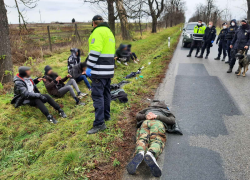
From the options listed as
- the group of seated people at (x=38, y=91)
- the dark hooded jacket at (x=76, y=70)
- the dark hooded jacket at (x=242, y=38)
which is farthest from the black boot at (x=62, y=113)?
the dark hooded jacket at (x=242, y=38)

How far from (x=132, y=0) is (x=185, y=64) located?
5.71 m

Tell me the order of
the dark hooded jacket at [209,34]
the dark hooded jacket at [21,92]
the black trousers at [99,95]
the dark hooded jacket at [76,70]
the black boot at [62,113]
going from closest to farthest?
1. the black trousers at [99,95]
2. the dark hooded jacket at [21,92]
3. the black boot at [62,113]
4. the dark hooded jacket at [76,70]
5. the dark hooded jacket at [209,34]

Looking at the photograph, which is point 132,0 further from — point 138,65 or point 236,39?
point 236,39

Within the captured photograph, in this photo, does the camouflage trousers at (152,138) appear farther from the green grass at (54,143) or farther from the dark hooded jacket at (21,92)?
the dark hooded jacket at (21,92)

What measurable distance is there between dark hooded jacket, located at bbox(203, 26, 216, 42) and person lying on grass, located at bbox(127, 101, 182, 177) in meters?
8.48

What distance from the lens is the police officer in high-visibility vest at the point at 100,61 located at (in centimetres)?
318

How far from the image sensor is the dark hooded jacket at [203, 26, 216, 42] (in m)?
10.6

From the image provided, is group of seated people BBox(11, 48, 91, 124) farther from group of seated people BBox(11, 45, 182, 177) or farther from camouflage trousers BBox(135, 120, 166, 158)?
camouflage trousers BBox(135, 120, 166, 158)

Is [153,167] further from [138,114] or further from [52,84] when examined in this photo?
[52,84]

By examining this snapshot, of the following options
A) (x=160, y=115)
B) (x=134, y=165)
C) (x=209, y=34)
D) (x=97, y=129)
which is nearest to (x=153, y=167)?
(x=134, y=165)

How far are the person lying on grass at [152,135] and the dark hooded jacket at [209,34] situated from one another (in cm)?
848

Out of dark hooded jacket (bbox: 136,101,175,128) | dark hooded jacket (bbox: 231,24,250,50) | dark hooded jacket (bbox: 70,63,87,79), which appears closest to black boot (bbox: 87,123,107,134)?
dark hooded jacket (bbox: 136,101,175,128)

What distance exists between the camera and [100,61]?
3324mm

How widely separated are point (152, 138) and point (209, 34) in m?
9.74
